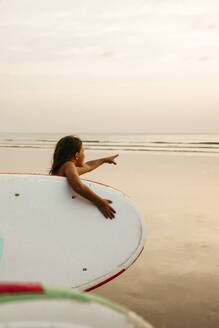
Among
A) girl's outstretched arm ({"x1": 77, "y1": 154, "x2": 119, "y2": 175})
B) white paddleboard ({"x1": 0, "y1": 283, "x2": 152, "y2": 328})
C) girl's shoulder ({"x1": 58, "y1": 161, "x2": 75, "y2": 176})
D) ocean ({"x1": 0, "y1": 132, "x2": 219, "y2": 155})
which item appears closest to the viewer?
white paddleboard ({"x1": 0, "y1": 283, "x2": 152, "y2": 328})

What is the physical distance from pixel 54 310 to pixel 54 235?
85.8 inches

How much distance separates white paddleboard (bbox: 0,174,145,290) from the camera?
2.98m

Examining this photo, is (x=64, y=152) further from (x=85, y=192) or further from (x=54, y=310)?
(x=54, y=310)

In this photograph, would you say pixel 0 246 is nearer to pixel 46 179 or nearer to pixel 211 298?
pixel 46 179

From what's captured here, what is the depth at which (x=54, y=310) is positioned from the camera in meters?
0.86

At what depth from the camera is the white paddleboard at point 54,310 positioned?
836 millimetres

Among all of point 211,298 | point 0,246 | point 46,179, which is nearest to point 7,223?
point 0,246

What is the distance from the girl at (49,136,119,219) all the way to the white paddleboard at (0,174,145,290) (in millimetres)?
56

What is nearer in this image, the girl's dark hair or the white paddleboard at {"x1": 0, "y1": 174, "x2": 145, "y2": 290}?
the white paddleboard at {"x1": 0, "y1": 174, "x2": 145, "y2": 290}

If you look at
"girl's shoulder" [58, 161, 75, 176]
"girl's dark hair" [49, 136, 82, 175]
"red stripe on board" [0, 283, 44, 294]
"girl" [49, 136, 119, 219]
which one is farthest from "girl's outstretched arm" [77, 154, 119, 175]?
"red stripe on board" [0, 283, 44, 294]

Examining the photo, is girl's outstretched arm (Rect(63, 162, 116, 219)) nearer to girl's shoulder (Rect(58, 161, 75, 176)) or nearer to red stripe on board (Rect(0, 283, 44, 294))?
girl's shoulder (Rect(58, 161, 75, 176))

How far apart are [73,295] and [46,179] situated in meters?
2.22

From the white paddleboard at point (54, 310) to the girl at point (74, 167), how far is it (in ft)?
6.97

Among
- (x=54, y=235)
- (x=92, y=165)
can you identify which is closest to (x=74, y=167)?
(x=54, y=235)
